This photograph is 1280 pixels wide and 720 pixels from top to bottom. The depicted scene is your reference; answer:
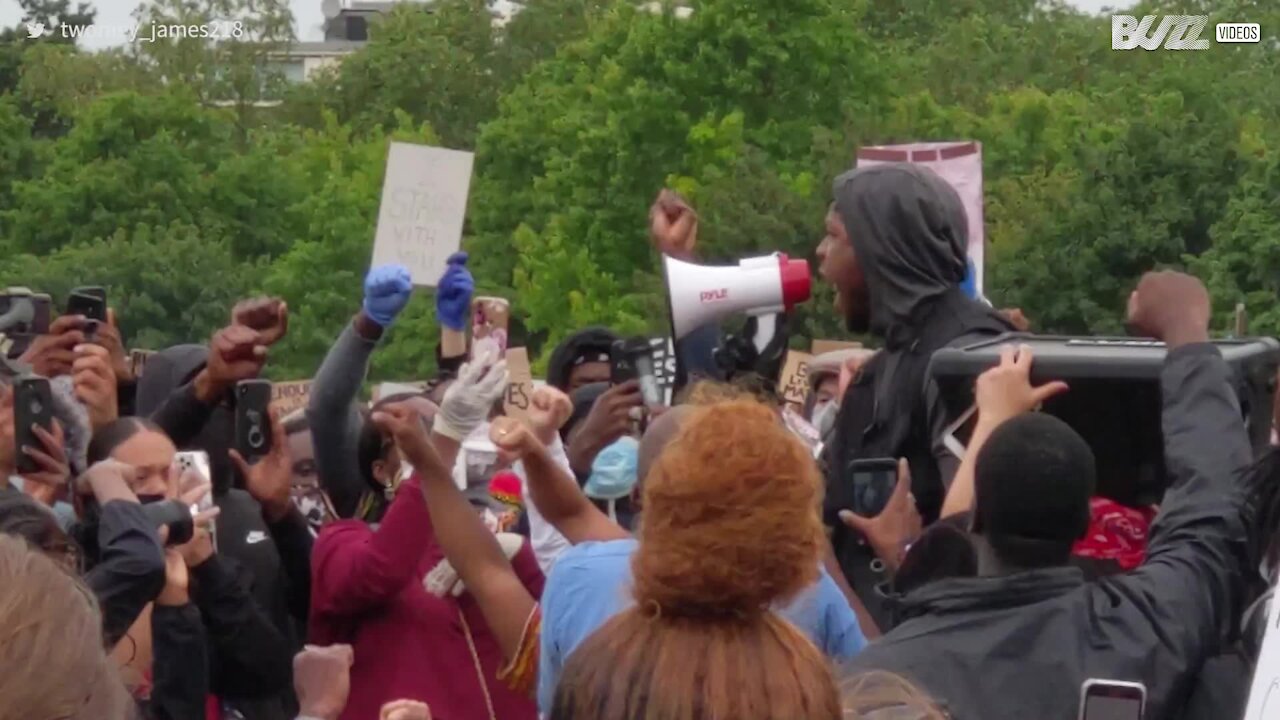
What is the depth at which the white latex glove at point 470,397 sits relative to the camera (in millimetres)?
5008

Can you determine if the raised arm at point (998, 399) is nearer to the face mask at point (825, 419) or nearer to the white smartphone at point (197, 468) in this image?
the white smartphone at point (197, 468)

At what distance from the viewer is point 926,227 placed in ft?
16.0

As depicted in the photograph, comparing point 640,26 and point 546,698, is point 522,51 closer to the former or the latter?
point 640,26

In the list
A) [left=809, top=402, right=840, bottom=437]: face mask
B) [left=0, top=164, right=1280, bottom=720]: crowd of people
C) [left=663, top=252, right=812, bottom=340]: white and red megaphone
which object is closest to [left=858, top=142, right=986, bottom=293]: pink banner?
[left=809, top=402, right=840, bottom=437]: face mask

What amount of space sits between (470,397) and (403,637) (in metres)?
0.80

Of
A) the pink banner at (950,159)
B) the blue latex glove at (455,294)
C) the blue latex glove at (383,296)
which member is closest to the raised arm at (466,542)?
the blue latex glove at (383,296)

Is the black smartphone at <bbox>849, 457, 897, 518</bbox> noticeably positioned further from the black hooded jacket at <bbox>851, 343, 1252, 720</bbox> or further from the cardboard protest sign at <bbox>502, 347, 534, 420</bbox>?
the cardboard protest sign at <bbox>502, 347, 534, 420</bbox>

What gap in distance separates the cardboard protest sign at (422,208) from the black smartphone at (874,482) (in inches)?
202

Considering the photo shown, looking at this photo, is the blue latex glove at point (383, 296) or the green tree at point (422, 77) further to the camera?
the green tree at point (422, 77)

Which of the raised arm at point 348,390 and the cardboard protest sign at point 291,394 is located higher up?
the raised arm at point 348,390

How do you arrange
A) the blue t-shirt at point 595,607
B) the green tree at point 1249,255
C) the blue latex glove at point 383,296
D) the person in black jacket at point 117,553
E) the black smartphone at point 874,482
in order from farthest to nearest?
the green tree at point 1249,255
the blue latex glove at point 383,296
the black smartphone at point 874,482
the person in black jacket at point 117,553
the blue t-shirt at point 595,607

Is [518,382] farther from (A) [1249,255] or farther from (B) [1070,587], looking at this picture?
(A) [1249,255]

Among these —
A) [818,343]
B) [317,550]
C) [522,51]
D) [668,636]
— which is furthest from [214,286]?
[668,636]

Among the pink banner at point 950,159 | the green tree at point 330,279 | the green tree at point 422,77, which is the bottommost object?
the green tree at point 330,279
